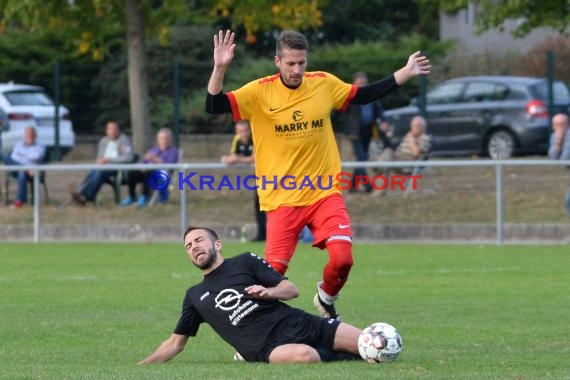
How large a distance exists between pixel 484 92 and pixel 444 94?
2.93 ft

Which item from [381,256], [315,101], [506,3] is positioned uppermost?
[506,3]

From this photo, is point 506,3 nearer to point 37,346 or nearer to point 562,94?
point 562,94

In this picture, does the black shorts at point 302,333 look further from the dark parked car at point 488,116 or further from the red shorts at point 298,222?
the dark parked car at point 488,116

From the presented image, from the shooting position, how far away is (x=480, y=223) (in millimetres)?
22672

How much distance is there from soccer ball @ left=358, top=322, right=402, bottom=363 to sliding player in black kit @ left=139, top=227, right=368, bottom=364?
0.14m

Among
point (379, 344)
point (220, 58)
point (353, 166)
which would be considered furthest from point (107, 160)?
point (379, 344)

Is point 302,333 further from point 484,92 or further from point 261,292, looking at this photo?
point 484,92

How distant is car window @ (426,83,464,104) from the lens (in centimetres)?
2791

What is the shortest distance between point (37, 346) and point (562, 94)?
17790mm

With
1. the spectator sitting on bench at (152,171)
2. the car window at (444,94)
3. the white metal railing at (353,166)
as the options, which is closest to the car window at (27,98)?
the spectator sitting on bench at (152,171)

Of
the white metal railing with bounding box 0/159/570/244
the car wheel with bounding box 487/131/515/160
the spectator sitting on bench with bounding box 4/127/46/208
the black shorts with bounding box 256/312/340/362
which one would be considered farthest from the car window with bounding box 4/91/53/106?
the black shorts with bounding box 256/312/340/362

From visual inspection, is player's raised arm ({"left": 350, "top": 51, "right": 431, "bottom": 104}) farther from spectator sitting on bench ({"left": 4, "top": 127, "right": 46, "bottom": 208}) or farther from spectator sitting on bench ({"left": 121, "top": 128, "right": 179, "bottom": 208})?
spectator sitting on bench ({"left": 4, "top": 127, "right": 46, "bottom": 208})

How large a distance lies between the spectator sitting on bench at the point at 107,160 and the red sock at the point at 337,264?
43.8 ft

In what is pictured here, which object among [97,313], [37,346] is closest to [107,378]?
[37,346]
